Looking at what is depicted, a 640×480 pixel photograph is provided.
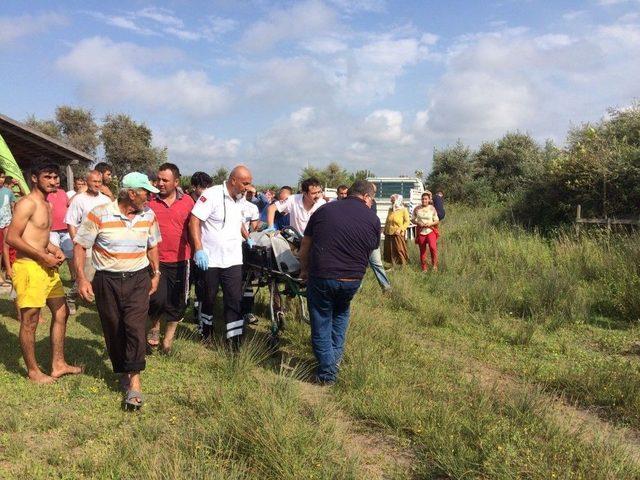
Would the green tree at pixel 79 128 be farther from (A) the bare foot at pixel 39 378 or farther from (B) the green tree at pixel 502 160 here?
(A) the bare foot at pixel 39 378

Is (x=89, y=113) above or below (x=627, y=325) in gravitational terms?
above

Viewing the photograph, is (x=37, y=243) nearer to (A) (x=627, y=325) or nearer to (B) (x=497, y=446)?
(B) (x=497, y=446)

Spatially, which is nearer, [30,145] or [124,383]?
[124,383]

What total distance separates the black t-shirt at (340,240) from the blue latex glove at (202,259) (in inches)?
44.5

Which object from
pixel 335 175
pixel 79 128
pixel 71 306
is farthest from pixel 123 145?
pixel 71 306

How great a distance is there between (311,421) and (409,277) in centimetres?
641

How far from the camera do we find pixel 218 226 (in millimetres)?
4980

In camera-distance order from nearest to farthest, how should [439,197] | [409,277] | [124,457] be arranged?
[124,457] < [409,277] < [439,197]

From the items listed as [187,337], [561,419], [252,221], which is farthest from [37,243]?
[561,419]

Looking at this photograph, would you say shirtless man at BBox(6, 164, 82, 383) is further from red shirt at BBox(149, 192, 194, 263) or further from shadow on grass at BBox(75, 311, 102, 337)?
shadow on grass at BBox(75, 311, 102, 337)

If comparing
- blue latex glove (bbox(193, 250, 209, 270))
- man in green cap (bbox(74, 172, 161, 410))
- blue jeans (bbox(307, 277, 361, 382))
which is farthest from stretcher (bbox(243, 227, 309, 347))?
man in green cap (bbox(74, 172, 161, 410))

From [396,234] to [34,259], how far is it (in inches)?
308

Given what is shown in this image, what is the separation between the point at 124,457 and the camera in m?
2.92

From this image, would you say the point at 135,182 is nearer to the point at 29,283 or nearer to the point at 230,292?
the point at 29,283
